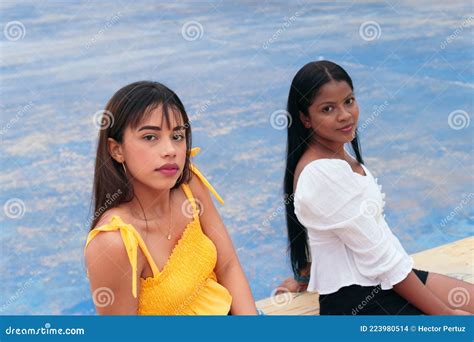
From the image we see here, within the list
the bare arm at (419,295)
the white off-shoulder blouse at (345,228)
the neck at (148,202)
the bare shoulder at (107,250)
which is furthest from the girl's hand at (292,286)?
the bare shoulder at (107,250)

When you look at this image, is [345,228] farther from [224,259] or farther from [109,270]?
[109,270]

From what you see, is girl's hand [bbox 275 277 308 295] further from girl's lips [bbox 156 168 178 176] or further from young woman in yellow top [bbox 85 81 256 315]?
girl's lips [bbox 156 168 178 176]

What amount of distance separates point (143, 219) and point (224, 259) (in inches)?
14.8

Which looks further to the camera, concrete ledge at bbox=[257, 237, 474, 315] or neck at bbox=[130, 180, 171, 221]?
concrete ledge at bbox=[257, 237, 474, 315]

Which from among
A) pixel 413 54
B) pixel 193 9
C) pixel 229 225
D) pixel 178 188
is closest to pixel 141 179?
pixel 178 188

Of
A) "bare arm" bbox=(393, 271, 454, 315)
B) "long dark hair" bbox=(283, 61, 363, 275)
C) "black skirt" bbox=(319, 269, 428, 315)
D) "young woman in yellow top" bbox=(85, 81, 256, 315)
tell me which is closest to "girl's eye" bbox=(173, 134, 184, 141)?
"young woman in yellow top" bbox=(85, 81, 256, 315)

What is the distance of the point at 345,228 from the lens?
2867 millimetres

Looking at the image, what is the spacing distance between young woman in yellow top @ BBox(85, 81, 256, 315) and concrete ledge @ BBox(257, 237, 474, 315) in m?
Result: 0.76

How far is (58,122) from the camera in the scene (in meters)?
6.91

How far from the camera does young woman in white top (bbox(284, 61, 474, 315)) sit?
9.46 feet

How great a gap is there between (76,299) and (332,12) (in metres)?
4.79

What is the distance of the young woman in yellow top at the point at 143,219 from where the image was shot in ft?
8.07

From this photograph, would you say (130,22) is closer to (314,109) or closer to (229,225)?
(229,225)

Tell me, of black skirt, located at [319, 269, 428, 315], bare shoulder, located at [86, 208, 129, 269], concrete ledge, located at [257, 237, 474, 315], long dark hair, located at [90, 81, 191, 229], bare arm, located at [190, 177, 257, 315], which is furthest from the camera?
concrete ledge, located at [257, 237, 474, 315]
